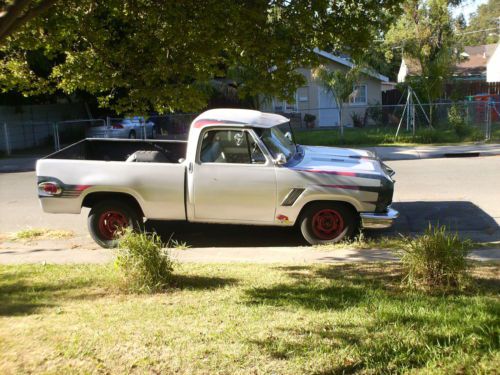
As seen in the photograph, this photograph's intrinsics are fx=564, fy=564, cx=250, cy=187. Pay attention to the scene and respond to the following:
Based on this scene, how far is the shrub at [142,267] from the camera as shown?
554 centimetres

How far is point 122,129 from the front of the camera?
2464cm

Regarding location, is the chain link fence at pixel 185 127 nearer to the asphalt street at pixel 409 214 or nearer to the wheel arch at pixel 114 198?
the asphalt street at pixel 409 214

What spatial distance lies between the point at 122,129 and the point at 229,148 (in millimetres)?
17562

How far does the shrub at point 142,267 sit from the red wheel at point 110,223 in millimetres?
2601

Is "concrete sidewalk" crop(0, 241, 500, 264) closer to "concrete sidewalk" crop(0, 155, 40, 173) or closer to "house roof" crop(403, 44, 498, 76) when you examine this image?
"concrete sidewalk" crop(0, 155, 40, 173)

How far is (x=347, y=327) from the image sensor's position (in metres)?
4.32

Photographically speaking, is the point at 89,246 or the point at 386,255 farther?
the point at 89,246

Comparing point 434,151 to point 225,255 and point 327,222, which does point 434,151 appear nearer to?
point 327,222

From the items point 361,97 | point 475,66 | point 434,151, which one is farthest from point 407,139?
point 475,66

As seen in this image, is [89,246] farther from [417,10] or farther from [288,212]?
[417,10]

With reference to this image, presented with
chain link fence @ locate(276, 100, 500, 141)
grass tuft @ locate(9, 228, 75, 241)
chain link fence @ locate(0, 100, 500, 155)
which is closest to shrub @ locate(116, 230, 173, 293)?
grass tuft @ locate(9, 228, 75, 241)

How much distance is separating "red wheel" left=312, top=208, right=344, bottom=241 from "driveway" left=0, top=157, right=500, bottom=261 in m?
0.35

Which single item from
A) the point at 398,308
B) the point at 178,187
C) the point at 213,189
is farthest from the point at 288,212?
the point at 398,308

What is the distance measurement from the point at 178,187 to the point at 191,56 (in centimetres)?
222
